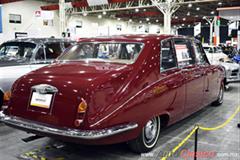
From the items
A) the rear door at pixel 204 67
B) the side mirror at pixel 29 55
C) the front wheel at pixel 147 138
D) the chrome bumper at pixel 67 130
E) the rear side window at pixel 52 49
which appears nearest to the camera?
the chrome bumper at pixel 67 130

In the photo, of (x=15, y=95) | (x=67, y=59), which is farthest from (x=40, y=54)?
(x=15, y=95)

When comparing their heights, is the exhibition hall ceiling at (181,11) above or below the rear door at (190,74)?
above

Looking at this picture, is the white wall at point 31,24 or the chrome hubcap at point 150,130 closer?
the chrome hubcap at point 150,130

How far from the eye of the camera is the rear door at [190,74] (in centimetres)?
410

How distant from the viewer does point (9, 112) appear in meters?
3.26

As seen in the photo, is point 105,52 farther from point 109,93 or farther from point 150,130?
point 150,130

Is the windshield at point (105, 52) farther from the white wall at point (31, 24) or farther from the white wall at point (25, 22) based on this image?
the white wall at point (25, 22)

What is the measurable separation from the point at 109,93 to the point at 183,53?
190 cm

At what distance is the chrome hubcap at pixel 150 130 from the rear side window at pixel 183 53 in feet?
3.38

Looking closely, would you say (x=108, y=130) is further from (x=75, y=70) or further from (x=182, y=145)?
(x=182, y=145)

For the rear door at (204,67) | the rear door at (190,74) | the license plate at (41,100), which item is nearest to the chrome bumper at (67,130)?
the license plate at (41,100)

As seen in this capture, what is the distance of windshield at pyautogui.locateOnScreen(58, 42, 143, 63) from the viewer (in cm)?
350

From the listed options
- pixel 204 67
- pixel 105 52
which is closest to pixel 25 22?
pixel 204 67

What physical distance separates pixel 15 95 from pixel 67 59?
0.96 m
